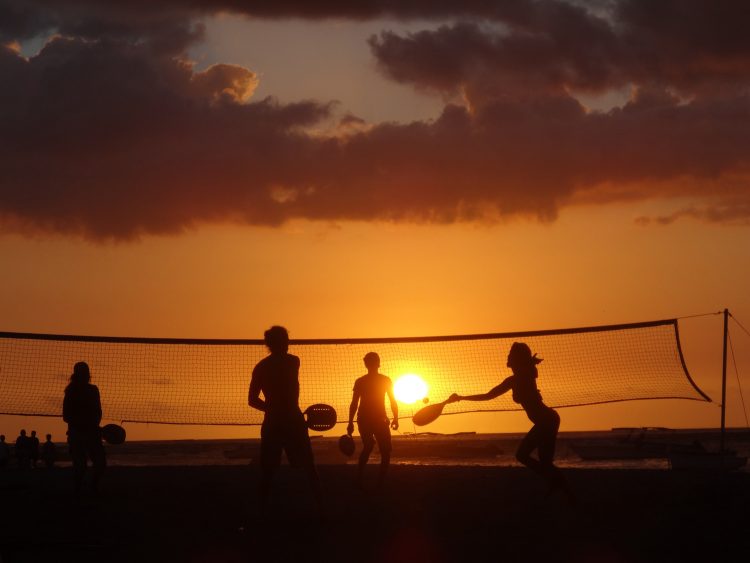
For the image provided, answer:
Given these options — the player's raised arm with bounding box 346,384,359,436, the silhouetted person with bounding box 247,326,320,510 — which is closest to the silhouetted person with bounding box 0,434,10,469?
the player's raised arm with bounding box 346,384,359,436

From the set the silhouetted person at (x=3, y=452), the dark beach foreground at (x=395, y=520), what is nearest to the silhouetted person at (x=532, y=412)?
the dark beach foreground at (x=395, y=520)

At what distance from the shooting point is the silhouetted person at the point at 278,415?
38.7 ft

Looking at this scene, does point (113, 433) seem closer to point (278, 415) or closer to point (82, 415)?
point (82, 415)

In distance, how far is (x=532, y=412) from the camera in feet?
42.1

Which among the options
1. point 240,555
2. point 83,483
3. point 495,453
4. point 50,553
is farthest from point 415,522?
point 495,453

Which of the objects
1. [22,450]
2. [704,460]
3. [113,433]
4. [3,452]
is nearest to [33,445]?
[22,450]

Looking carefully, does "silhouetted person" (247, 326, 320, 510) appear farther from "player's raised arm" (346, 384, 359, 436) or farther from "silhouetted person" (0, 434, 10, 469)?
"silhouetted person" (0, 434, 10, 469)

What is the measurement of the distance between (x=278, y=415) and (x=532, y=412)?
2.70 m

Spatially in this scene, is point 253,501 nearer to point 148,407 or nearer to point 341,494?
point 341,494

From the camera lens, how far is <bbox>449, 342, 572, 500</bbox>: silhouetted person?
41.8ft

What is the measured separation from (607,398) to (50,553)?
14.5 meters

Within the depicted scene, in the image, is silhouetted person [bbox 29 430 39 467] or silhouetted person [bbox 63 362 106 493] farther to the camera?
silhouetted person [bbox 29 430 39 467]

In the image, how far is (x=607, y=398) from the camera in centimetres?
2284

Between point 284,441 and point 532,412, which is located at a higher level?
point 532,412
